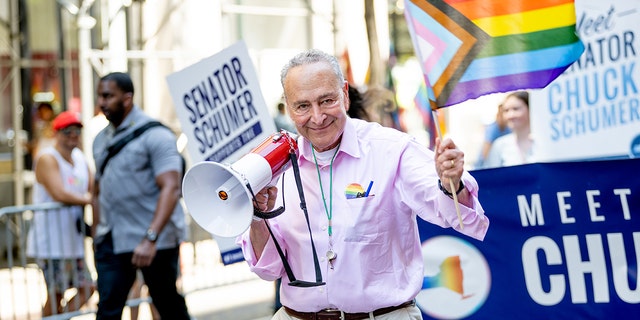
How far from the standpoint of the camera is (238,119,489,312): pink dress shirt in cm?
340

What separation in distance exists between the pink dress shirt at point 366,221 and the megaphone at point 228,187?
0.69 ft

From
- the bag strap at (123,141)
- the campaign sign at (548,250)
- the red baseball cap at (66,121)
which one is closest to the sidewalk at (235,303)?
the red baseball cap at (66,121)

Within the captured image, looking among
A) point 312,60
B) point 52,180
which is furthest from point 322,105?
point 52,180

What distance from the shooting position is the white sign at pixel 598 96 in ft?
18.4

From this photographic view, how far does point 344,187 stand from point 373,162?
0.45 feet

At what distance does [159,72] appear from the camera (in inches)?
529

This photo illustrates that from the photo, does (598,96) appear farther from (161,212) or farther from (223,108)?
(161,212)

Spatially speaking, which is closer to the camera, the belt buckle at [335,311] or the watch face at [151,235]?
the belt buckle at [335,311]

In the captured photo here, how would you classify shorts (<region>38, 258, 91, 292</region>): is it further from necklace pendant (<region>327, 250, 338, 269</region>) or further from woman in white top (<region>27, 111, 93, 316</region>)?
necklace pendant (<region>327, 250, 338, 269</region>)

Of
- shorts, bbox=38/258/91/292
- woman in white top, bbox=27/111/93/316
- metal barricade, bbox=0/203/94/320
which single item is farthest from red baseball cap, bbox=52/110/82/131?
shorts, bbox=38/258/91/292

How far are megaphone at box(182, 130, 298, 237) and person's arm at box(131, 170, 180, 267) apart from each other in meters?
2.83

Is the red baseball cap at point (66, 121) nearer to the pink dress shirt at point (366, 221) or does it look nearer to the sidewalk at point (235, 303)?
the sidewalk at point (235, 303)

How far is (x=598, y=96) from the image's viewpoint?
5.91 metres

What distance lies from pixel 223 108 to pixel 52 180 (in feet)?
6.27
